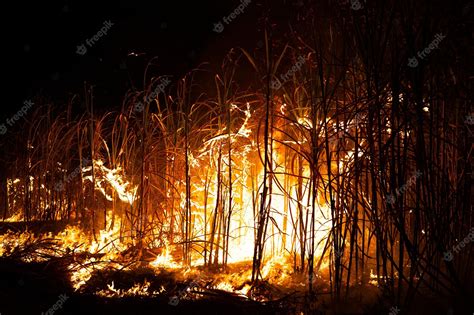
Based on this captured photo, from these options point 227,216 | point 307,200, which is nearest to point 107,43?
point 227,216

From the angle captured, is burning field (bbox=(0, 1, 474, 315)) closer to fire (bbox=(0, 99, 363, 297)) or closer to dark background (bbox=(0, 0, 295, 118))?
fire (bbox=(0, 99, 363, 297))

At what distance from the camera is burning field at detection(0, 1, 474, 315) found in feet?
9.85

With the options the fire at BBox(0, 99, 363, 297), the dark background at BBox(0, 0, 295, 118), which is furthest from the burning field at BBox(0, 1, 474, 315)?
the dark background at BBox(0, 0, 295, 118)

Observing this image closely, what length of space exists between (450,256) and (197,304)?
60.9 inches

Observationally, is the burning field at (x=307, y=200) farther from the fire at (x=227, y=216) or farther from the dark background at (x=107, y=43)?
the dark background at (x=107, y=43)

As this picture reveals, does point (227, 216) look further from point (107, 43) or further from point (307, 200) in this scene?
point (107, 43)

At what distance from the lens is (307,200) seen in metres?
3.60

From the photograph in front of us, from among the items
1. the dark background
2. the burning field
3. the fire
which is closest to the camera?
the burning field

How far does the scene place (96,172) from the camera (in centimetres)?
533

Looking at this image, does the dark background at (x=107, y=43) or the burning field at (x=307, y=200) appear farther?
the dark background at (x=107, y=43)

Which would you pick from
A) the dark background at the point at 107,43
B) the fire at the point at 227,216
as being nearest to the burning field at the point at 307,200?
the fire at the point at 227,216

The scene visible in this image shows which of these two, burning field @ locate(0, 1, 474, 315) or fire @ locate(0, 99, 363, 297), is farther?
fire @ locate(0, 99, 363, 297)

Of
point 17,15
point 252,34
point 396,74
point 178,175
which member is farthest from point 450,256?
point 17,15

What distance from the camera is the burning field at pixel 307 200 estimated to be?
118 inches
